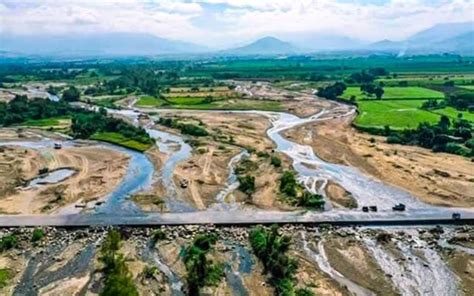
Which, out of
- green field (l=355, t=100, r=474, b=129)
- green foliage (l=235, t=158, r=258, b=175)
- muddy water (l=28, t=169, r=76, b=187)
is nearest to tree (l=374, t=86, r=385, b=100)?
green field (l=355, t=100, r=474, b=129)

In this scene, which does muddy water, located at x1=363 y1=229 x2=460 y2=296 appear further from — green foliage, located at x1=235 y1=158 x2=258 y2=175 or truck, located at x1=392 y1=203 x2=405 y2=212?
green foliage, located at x1=235 y1=158 x2=258 y2=175

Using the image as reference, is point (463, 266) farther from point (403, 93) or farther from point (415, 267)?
point (403, 93)

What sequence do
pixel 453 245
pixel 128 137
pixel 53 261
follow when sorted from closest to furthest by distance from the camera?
pixel 53 261 < pixel 453 245 < pixel 128 137

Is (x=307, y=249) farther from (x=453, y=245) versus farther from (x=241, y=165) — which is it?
(x=241, y=165)

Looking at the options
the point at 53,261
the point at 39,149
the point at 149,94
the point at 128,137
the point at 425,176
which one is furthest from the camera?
the point at 149,94

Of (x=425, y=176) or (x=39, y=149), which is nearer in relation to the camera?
(x=425, y=176)

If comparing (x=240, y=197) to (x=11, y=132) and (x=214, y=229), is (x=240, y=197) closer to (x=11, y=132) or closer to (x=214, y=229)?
(x=214, y=229)

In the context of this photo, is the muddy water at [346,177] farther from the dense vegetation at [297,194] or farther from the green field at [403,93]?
the green field at [403,93]

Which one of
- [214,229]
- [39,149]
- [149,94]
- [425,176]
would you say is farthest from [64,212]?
[149,94]
